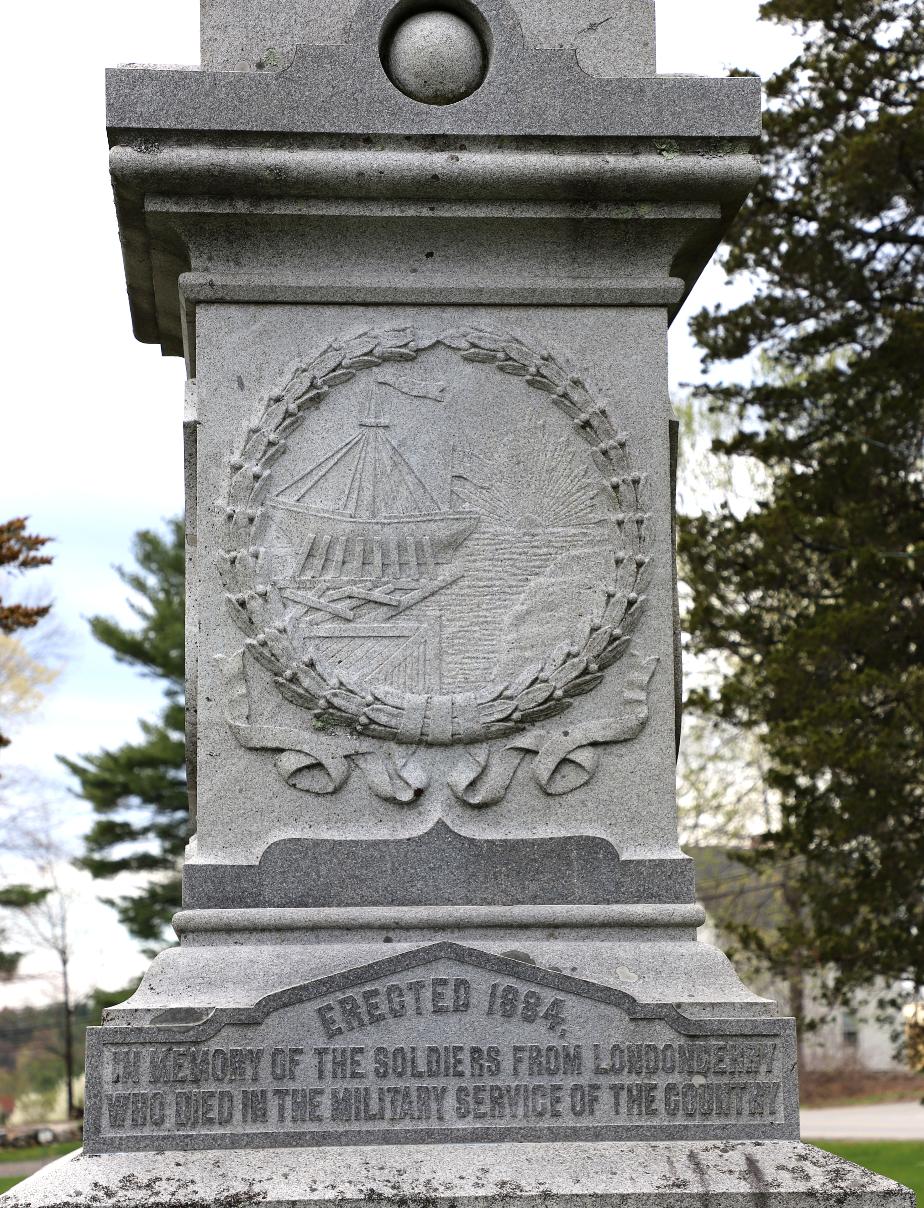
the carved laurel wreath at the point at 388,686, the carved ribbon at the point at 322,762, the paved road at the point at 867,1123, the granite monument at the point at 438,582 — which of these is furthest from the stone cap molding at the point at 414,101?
the paved road at the point at 867,1123

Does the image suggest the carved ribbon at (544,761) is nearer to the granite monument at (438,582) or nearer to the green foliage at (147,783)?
the granite monument at (438,582)

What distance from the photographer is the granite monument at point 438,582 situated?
11.4 feet

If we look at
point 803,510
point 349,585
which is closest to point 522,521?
point 349,585

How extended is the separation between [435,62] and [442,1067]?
2.44 m

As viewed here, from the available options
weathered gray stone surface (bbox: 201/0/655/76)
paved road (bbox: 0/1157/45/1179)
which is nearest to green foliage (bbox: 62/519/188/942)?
paved road (bbox: 0/1157/45/1179)

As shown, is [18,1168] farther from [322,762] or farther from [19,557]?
[322,762]

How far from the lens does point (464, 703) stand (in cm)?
379

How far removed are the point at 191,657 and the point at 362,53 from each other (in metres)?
1.57

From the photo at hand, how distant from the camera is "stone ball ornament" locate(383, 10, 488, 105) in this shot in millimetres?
3945

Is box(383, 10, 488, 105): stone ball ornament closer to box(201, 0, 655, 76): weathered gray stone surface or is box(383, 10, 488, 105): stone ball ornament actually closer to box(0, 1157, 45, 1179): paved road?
box(201, 0, 655, 76): weathered gray stone surface

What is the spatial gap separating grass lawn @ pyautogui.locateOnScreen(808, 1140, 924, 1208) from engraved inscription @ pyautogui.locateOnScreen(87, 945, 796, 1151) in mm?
9025

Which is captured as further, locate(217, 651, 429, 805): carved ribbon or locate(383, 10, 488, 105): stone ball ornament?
locate(383, 10, 488, 105): stone ball ornament

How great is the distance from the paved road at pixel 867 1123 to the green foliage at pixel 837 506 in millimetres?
6207

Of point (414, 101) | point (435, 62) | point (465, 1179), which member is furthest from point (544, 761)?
point (435, 62)
